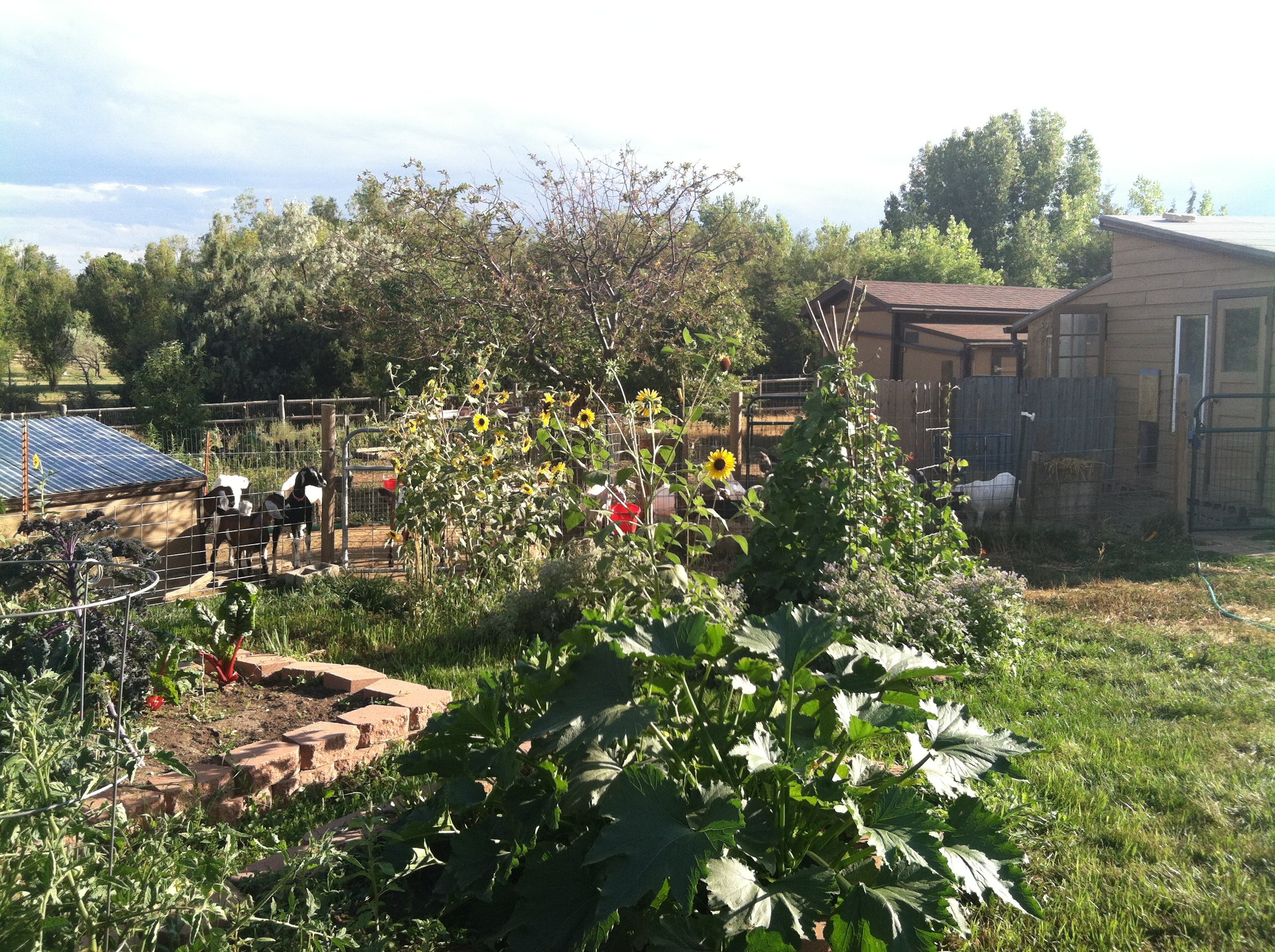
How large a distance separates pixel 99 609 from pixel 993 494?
8.60 meters

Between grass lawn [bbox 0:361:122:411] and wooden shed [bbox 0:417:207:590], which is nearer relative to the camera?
wooden shed [bbox 0:417:207:590]

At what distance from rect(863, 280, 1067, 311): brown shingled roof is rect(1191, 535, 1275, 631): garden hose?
12.8 m

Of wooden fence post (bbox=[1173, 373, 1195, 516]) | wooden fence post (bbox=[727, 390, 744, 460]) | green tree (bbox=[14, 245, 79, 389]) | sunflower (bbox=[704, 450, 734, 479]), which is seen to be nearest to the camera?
sunflower (bbox=[704, 450, 734, 479])

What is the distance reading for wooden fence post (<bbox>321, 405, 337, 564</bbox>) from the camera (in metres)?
7.81

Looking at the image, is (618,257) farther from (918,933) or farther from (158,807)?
(918,933)

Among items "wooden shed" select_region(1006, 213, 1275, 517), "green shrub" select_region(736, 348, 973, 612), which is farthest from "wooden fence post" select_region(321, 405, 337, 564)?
"wooden shed" select_region(1006, 213, 1275, 517)

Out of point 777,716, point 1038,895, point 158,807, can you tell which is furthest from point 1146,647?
point 158,807

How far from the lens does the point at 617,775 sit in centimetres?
218

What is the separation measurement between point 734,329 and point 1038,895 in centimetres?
1444

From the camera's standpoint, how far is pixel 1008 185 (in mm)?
51594

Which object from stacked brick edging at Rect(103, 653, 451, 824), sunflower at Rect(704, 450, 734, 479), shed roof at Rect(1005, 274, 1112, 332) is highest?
shed roof at Rect(1005, 274, 1112, 332)

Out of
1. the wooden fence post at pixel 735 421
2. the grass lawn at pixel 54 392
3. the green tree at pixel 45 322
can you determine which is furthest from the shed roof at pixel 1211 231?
the green tree at pixel 45 322

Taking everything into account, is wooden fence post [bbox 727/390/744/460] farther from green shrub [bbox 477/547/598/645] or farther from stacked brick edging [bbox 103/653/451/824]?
stacked brick edging [bbox 103/653/451/824]

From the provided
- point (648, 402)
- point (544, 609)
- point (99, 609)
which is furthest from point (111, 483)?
point (648, 402)
